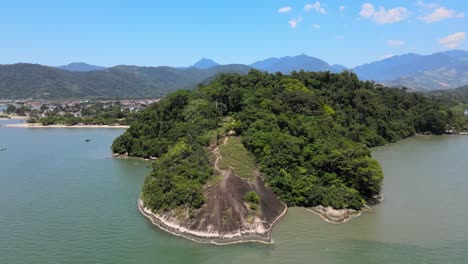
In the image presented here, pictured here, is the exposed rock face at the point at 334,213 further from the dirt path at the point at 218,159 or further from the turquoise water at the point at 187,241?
the dirt path at the point at 218,159

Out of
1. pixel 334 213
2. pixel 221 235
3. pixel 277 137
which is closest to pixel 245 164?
pixel 277 137

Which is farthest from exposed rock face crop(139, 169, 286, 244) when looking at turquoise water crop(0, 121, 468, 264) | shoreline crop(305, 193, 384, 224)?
shoreline crop(305, 193, 384, 224)

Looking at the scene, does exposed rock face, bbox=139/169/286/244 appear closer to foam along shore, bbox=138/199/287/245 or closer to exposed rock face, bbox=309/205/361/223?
foam along shore, bbox=138/199/287/245

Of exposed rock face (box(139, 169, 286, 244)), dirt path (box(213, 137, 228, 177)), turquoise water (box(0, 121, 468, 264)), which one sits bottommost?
turquoise water (box(0, 121, 468, 264))

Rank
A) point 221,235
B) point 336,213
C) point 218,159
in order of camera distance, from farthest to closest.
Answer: point 218,159 → point 336,213 → point 221,235

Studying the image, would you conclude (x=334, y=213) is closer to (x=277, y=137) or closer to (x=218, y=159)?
(x=277, y=137)

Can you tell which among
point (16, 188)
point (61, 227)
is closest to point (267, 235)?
point (61, 227)
